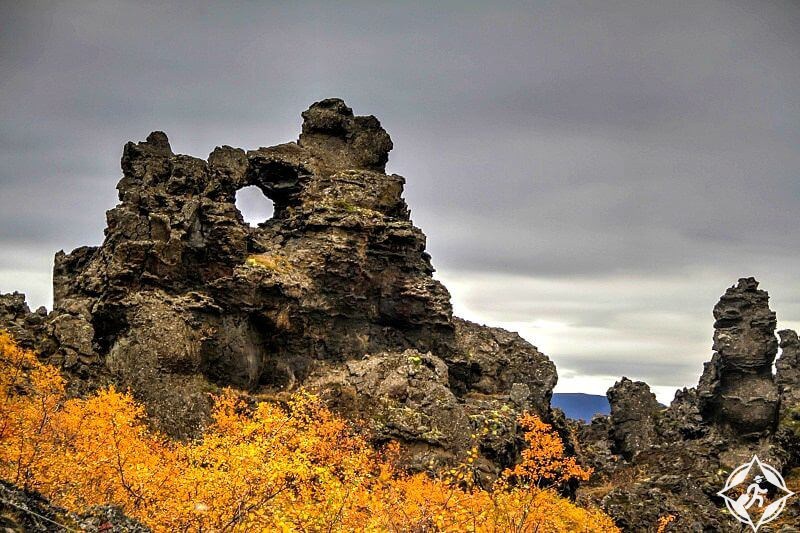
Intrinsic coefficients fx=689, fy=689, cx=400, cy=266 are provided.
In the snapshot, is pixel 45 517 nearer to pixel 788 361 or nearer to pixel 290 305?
pixel 290 305

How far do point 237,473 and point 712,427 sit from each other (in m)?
80.6

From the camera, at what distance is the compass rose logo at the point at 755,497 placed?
5794 centimetres

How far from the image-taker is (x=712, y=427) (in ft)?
309

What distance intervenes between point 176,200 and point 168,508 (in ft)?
158

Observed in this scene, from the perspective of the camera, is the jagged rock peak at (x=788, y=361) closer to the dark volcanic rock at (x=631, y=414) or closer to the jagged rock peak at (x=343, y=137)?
the dark volcanic rock at (x=631, y=414)

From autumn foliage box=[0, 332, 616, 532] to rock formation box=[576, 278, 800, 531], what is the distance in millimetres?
10018

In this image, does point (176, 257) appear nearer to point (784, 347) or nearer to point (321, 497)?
point (321, 497)

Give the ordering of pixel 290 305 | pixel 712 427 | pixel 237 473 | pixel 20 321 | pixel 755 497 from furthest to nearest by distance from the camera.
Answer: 1. pixel 712 427
2. pixel 290 305
3. pixel 755 497
4. pixel 20 321
5. pixel 237 473

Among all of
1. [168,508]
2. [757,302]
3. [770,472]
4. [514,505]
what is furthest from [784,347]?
[168,508]

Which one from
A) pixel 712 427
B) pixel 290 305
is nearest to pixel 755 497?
pixel 712 427

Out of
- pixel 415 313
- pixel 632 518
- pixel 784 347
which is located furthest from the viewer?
pixel 784 347

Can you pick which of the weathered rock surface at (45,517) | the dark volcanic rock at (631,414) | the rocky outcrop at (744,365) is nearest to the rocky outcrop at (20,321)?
the weathered rock surface at (45,517)

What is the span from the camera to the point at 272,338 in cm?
7675

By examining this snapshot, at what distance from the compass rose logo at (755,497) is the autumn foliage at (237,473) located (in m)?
12.7
